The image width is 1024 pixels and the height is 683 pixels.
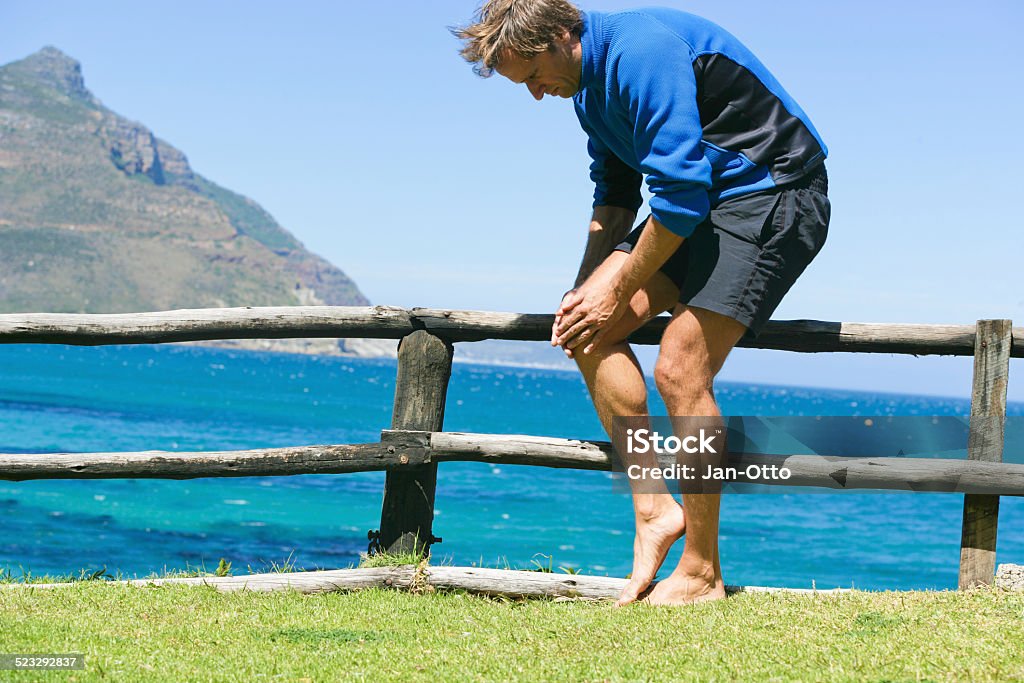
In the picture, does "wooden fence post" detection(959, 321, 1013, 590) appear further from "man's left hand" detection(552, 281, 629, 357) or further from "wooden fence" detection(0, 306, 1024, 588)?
"man's left hand" detection(552, 281, 629, 357)

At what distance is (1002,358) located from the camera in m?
4.15

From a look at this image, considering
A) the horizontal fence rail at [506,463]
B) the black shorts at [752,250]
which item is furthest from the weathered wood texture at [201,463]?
the black shorts at [752,250]

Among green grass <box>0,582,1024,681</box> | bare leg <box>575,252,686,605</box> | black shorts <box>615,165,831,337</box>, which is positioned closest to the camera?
green grass <box>0,582,1024,681</box>

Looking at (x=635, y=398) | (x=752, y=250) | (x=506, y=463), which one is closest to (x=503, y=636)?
(x=506, y=463)

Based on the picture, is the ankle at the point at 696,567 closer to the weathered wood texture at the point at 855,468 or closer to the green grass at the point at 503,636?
the green grass at the point at 503,636

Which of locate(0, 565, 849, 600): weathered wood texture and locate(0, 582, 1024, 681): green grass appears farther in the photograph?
locate(0, 565, 849, 600): weathered wood texture

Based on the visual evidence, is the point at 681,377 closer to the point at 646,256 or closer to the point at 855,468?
the point at 646,256

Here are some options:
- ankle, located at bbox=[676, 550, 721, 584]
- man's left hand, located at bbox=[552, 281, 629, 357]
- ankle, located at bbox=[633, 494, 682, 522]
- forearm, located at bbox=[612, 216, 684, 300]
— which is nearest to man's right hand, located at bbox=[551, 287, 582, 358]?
man's left hand, located at bbox=[552, 281, 629, 357]

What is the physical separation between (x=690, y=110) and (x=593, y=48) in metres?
0.48

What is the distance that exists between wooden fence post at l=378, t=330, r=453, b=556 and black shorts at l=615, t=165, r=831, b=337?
1321mm

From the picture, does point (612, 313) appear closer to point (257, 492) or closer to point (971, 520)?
point (971, 520)

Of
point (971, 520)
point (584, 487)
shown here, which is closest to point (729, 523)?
point (584, 487)

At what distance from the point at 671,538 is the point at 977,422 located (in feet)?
5.29

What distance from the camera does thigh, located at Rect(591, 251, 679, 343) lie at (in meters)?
3.63
